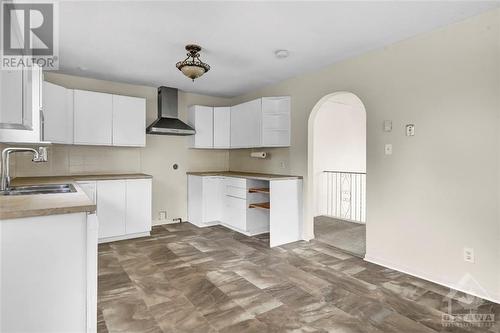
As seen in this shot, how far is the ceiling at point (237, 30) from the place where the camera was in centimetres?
218

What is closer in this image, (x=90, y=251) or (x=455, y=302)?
(x=90, y=251)

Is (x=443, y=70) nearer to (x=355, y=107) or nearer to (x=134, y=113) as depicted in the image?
(x=355, y=107)

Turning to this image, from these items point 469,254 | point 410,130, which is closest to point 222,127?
point 410,130

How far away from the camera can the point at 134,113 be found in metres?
4.16

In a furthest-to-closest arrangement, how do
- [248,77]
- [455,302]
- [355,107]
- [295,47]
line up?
[355,107]
[248,77]
[295,47]
[455,302]

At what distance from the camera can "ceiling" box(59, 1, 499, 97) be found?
218 cm

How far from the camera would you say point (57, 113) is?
3.37 metres

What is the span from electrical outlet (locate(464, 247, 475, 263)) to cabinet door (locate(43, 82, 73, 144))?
4466 mm

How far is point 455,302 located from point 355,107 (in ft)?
14.8

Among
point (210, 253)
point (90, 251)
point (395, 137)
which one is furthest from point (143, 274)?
point (395, 137)

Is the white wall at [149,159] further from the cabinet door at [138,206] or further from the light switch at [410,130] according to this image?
the light switch at [410,130]

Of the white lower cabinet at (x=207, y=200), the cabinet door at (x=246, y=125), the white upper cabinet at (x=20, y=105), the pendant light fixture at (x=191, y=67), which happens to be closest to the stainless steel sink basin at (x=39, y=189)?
the white upper cabinet at (x=20, y=105)

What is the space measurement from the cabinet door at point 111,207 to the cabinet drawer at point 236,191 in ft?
5.16

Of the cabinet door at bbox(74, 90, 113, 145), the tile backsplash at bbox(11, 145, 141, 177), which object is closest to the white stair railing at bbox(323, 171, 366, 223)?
the tile backsplash at bbox(11, 145, 141, 177)
